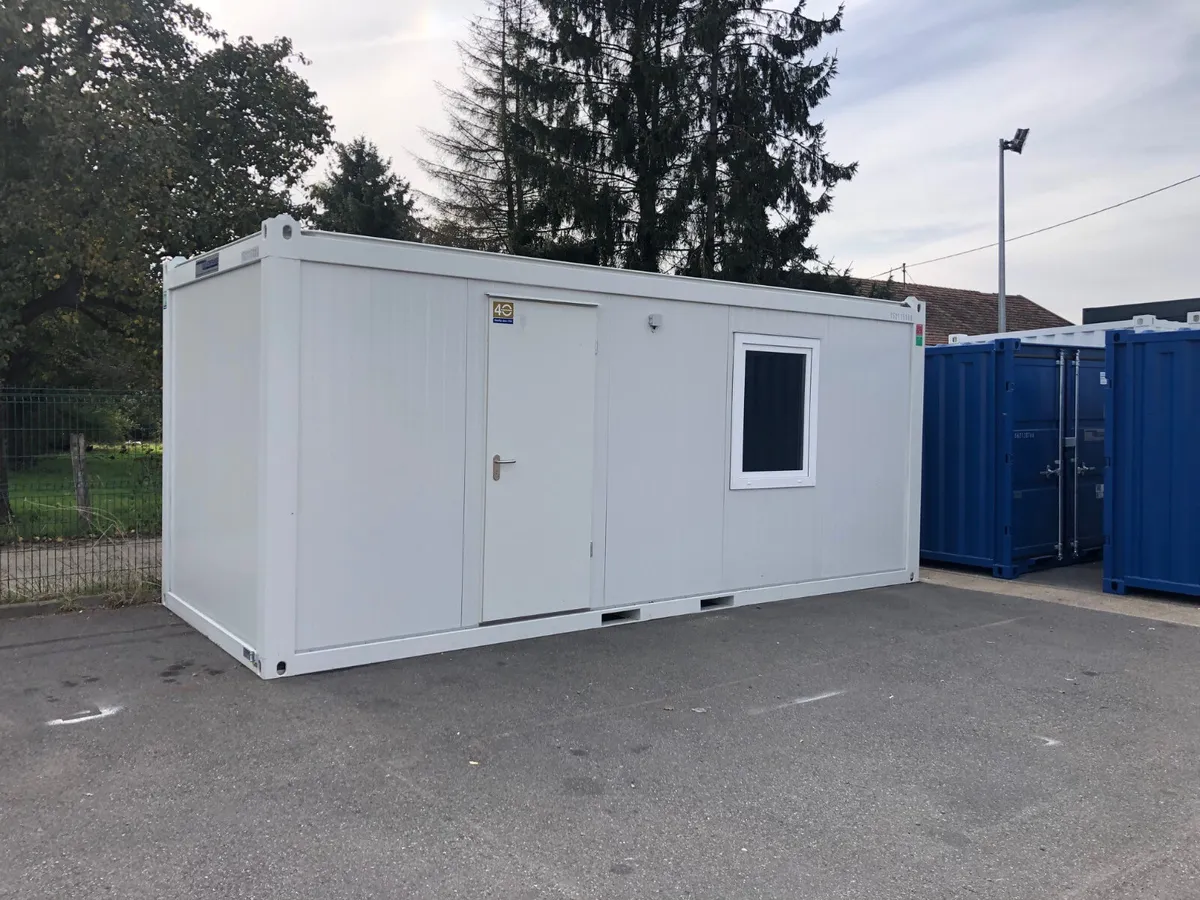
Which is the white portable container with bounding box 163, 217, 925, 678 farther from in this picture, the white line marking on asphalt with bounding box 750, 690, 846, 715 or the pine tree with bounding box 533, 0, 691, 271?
the pine tree with bounding box 533, 0, 691, 271

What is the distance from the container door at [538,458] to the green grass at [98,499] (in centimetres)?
333

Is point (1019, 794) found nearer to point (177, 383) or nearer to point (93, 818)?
point (93, 818)

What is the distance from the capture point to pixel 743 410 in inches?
308

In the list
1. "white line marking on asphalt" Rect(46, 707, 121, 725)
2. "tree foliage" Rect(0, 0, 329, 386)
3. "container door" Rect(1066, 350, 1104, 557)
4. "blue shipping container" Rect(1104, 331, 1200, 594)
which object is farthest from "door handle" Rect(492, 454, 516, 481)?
"tree foliage" Rect(0, 0, 329, 386)

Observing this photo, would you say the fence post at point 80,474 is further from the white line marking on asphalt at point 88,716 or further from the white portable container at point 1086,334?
the white portable container at point 1086,334

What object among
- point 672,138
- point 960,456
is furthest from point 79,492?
point 672,138

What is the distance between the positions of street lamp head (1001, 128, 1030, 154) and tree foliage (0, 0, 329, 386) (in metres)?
14.6

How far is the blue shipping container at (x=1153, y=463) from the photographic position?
27.1ft

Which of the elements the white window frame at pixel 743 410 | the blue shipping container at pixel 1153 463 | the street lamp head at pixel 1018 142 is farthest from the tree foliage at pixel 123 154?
the street lamp head at pixel 1018 142

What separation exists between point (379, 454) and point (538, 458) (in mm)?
1206

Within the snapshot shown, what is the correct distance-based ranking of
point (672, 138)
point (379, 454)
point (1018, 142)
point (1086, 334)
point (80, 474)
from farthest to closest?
point (1018, 142) → point (672, 138) → point (1086, 334) → point (80, 474) → point (379, 454)

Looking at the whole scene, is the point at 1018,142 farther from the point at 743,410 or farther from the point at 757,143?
the point at 743,410

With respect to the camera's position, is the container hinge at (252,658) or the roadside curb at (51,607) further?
the roadside curb at (51,607)

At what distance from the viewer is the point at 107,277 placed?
13273 mm
